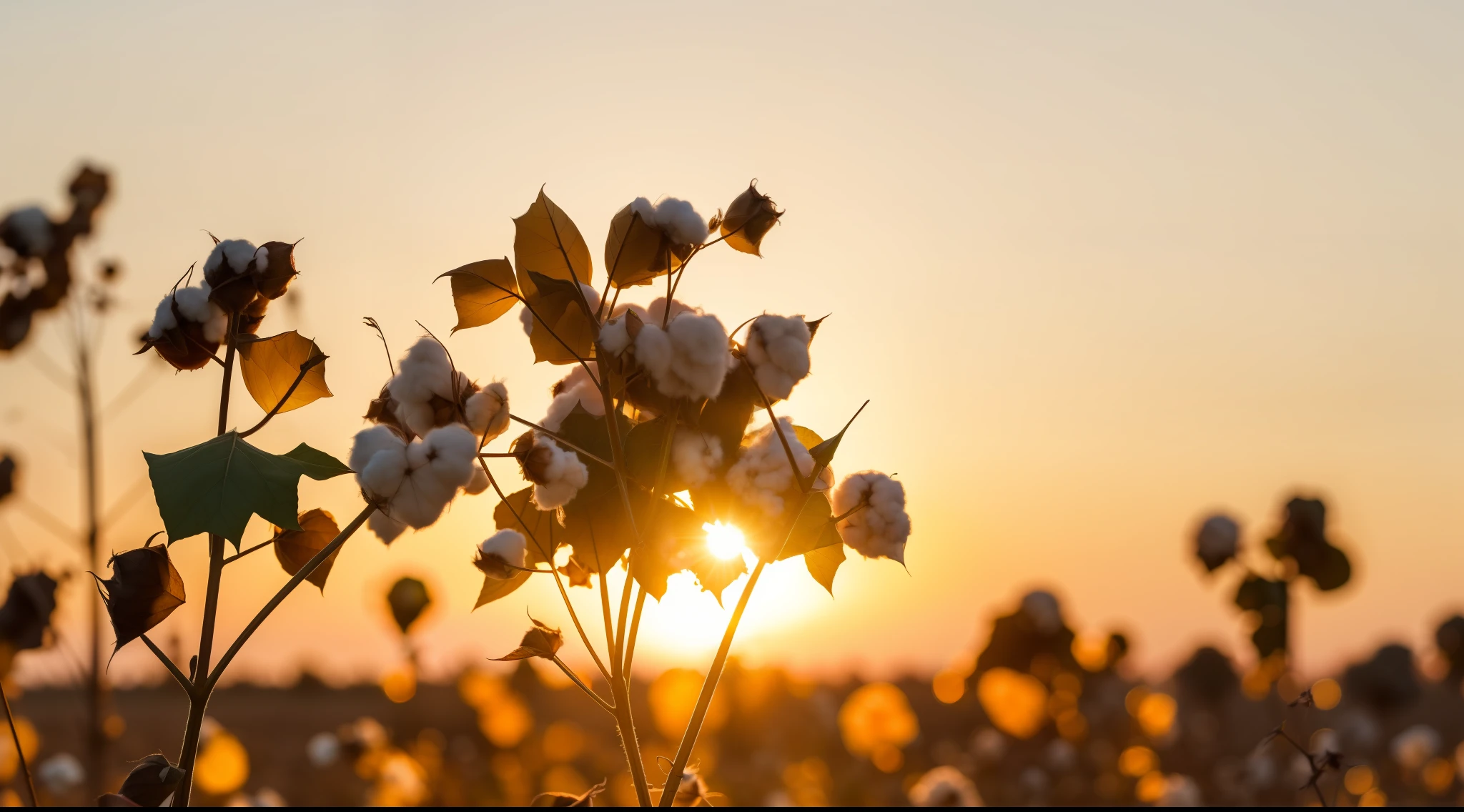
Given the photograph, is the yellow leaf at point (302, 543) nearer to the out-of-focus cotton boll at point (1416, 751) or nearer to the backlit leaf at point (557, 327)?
the backlit leaf at point (557, 327)

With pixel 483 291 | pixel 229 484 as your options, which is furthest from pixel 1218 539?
pixel 229 484

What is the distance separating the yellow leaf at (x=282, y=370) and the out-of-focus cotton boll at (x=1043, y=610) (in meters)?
4.63

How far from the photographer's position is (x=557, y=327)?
125 cm

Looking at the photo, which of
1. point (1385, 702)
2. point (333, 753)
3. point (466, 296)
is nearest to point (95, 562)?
point (333, 753)

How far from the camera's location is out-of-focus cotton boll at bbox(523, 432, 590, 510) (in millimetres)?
1144

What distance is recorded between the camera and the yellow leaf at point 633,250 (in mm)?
1226

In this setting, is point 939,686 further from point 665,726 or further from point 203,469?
point 203,469

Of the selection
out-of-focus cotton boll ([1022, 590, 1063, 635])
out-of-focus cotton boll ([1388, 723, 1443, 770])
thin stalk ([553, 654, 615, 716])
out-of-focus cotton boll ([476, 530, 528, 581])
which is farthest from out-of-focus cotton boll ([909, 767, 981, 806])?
out-of-focus cotton boll ([1388, 723, 1443, 770])

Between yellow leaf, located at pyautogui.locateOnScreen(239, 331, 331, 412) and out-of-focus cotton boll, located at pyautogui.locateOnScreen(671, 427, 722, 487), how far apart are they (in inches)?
17.4

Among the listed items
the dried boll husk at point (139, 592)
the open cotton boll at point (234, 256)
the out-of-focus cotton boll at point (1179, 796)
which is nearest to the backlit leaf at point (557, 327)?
the open cotton boll at point (234, 256)

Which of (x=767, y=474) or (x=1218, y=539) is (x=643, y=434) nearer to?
(x=767, y=474)

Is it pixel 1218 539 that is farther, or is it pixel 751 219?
pixel 1218 539

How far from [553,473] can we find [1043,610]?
15.3 feet

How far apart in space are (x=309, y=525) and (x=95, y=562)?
2.37m
